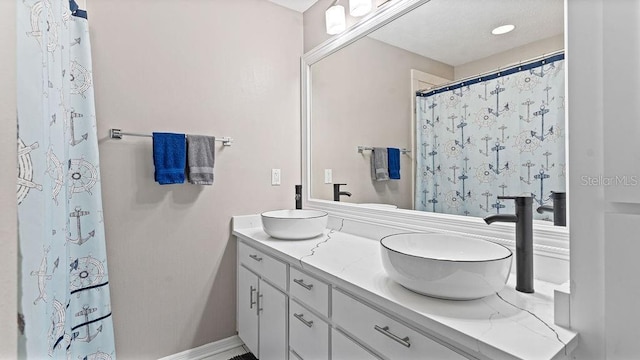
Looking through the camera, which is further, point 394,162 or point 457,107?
point 394,162

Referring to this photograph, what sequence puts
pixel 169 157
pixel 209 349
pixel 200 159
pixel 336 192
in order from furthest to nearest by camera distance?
pixel 336 192
pixel 209 349
pixel 200 159
pixel 169 157

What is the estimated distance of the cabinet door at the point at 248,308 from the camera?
1.78 meters

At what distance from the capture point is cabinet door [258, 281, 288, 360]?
4.97 ft

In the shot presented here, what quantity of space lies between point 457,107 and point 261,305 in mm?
1461

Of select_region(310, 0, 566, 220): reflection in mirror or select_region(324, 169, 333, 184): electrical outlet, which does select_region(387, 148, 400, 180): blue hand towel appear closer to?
select_region(310, 0, 566, 220): reflection in mirror

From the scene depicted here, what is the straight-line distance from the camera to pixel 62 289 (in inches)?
45.1

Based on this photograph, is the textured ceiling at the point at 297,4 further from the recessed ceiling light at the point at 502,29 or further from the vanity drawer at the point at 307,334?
the vanity drawer at the point at 307,334

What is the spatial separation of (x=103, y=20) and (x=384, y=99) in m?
1.60

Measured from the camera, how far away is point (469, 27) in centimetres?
138

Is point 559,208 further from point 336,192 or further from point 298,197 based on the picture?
point 298,197

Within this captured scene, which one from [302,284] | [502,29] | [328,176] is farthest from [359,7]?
[302,284]

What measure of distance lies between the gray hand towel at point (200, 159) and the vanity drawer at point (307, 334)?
91 cm

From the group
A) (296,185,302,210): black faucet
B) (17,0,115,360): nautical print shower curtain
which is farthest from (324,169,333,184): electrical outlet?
Answer: (17,0,115,360): nautical print shower curtain

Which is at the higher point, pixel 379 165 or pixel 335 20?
pixel 335 20
